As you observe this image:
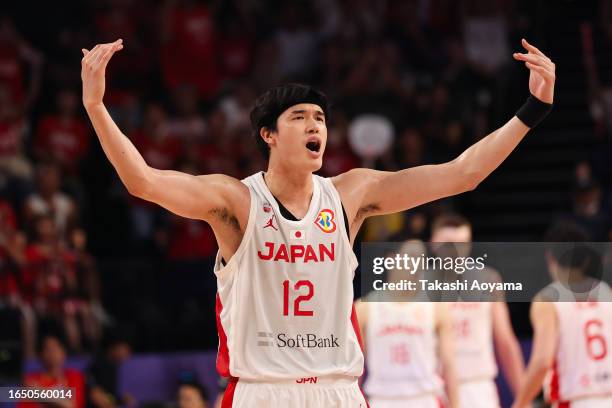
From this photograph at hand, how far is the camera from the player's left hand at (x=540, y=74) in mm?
5344

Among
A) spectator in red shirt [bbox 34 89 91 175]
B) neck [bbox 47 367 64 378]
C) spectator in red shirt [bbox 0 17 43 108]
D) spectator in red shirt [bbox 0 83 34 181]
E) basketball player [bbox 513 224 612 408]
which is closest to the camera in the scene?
basketball player [bbox 513 224 612 408]

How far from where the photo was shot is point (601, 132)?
1374 centimetres

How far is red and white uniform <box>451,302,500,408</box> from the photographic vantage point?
973 cm

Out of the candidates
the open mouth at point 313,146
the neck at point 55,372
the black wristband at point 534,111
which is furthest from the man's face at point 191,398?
the black wristband at point 534,111

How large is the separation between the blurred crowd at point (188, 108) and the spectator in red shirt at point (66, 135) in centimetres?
2

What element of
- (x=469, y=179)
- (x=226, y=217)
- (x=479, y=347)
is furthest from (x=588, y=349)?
(x=226, y=217)

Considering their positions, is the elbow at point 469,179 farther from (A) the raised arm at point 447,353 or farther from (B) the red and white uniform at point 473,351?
(B) the red and white uniform at point 473,351

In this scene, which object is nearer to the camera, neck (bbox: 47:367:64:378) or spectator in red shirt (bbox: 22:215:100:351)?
neck (bbox: 47:367:64:378)

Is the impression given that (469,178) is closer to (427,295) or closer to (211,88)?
(427,295)

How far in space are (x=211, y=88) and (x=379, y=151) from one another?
273 cm

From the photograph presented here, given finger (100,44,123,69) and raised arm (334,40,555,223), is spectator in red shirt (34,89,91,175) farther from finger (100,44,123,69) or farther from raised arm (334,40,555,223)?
finger (100,44,123,69)

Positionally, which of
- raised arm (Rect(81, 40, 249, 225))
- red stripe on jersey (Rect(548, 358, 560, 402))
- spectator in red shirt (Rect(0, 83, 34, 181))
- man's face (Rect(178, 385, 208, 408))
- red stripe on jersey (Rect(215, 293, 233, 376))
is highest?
spectator in red shirt (Rect(0, 83, 34, 181))

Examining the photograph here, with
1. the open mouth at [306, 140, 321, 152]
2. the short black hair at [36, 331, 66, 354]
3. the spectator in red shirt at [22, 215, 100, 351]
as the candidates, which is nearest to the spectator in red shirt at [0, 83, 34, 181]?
the spectator in red shirt at [22, 215, 100, 351]

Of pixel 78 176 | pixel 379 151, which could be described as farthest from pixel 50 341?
pixel 379 151
